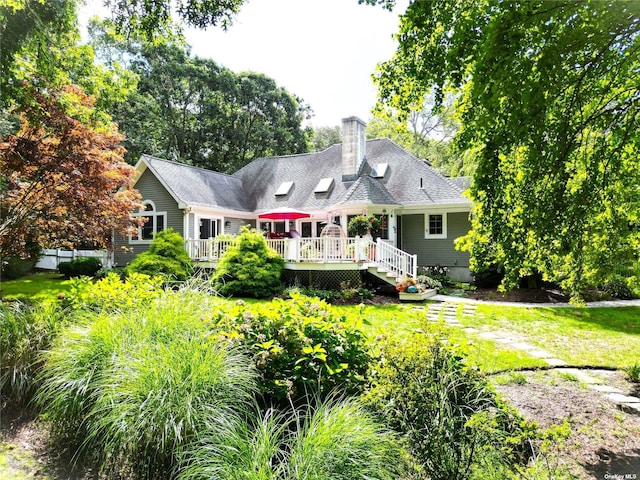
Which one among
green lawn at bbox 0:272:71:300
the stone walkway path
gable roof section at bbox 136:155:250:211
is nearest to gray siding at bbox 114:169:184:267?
gable roof section at bbox 136:155:250:211

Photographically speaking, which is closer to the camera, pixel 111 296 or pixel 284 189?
pixel 111 296

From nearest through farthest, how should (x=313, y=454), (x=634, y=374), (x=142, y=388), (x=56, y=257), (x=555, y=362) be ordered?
(x=313, y=454) < (x=142, y=388) < (x=634, y=374) < (x=555, y=362) < (x=56, y=257)

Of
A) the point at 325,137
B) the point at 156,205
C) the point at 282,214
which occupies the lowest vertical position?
the point at 282,214

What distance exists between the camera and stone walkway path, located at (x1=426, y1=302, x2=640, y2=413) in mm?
4243

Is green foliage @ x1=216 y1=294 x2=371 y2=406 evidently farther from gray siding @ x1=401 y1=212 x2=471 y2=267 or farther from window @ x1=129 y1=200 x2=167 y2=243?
window @ x1=129 y1=200 x2=167 y2=243

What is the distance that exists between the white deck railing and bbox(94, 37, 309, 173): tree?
18.7 meters

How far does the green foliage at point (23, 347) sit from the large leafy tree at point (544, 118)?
17.5 ft

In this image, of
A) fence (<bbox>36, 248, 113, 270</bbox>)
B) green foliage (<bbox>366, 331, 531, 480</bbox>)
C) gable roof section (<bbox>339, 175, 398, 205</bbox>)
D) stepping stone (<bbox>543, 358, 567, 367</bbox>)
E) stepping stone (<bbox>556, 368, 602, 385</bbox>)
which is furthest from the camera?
fence (<bbox>36, 248, 113, 270</bbox>)

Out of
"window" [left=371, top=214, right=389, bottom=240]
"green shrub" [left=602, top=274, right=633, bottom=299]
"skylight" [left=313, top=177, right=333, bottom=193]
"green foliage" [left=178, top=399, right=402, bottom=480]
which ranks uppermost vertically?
"skylight" [left=313, top=177, right=333, bottom=193]

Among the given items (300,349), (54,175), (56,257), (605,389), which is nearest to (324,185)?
(54,175)

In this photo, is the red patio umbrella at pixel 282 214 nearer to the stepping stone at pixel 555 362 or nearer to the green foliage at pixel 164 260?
the green foliage at pixel 164 260

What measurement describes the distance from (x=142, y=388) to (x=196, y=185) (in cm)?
1646

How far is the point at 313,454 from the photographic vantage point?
2111 millimetres

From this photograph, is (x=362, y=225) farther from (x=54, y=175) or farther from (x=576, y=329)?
(x=54, y=175)
